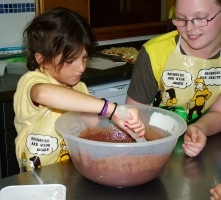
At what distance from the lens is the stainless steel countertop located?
1.00 meters

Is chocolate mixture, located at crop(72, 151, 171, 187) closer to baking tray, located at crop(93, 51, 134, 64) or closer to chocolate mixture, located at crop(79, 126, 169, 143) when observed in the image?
chocolate mixture, located at crop(79, 126, 169, 143)

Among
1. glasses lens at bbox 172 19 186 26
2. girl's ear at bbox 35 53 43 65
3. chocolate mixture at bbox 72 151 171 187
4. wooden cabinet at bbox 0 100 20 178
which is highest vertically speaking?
glasses lens at bbox 172 19 186 26

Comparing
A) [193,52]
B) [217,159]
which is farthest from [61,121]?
[193,52]

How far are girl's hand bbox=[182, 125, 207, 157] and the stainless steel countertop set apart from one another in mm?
21

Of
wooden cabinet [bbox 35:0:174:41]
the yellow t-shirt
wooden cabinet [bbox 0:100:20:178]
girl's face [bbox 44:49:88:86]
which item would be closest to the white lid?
the yellow t-shirt

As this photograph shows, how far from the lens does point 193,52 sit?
4.94 ft

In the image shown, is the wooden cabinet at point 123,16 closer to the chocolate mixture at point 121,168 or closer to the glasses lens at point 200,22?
the glasses lens at point 200,22

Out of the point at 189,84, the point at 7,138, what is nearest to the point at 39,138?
the point at 189,84

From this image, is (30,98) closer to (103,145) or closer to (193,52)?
(103,145)

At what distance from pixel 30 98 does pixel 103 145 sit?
0.32m

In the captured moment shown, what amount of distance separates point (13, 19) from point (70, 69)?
1563 millimetres

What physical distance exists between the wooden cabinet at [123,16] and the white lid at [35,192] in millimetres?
1965

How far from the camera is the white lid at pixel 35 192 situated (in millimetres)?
974

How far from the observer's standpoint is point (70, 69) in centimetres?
Answer: 133
